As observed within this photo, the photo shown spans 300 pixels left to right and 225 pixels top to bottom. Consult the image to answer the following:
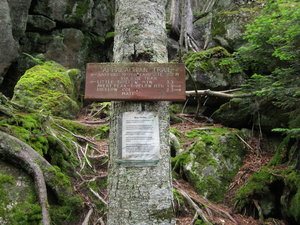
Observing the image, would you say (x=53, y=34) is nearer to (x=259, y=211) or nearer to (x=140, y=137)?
(x=140, y=137)

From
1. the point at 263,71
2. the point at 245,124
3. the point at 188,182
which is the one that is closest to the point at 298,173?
the point at 188,182

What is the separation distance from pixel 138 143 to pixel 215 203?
11.6 ft

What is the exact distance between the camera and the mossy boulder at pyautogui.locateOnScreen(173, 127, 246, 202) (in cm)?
523

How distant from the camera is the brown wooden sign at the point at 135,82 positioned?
2279 millimetres

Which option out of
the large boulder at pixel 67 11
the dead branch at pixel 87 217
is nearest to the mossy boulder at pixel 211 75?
the dead branch at pixel 87 217

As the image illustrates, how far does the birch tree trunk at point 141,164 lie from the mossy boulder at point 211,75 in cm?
634

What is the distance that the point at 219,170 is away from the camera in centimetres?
548

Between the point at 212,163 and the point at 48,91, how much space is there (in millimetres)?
5218

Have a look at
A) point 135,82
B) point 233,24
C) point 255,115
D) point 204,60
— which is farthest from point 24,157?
point 233,24

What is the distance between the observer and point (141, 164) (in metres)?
2.25

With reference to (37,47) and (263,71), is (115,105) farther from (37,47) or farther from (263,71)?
(37,47)

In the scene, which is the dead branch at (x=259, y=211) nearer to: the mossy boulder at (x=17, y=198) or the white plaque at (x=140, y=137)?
the white plaque at (x=140, y=137)

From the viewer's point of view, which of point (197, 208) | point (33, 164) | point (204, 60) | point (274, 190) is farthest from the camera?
point (204, 60)

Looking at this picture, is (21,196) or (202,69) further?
(202,69)
